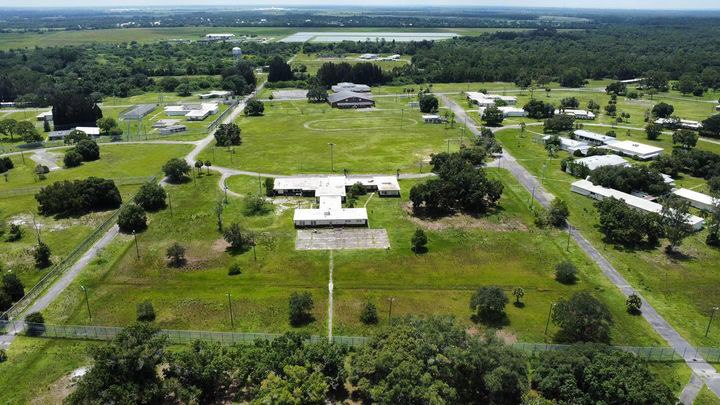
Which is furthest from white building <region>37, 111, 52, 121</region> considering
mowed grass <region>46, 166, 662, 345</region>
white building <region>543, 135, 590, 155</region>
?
white building <region>543, 135, 590, 155</region>

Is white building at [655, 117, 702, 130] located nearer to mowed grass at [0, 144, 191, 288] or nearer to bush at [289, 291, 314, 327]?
bush at [289, 291, 314, 327]

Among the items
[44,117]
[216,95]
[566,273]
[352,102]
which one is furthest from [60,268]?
[216,95]

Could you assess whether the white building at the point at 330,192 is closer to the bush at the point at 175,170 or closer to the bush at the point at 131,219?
the bush at the point at 175,170

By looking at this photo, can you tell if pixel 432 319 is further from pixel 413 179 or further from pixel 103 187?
pixel 103 187

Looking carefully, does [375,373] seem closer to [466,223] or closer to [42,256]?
[466,223]

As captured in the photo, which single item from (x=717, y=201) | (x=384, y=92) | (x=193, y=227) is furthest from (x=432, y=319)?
(x=384, y=92)
